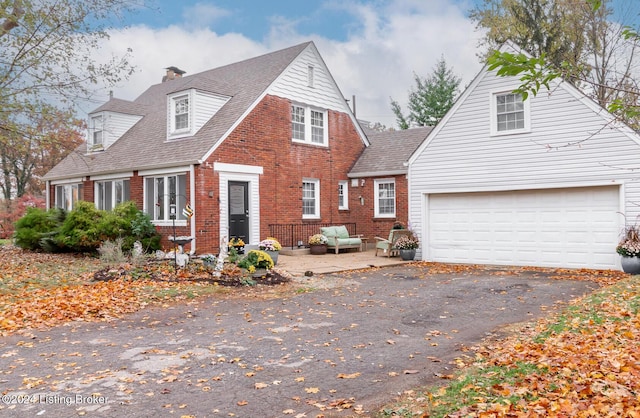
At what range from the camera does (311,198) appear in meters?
21.1

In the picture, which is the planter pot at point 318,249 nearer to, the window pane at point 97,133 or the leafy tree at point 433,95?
the window pane at point 97,133

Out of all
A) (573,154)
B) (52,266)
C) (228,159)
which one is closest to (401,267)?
(573,154)

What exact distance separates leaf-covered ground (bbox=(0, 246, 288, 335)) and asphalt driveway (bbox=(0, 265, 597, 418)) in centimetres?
62

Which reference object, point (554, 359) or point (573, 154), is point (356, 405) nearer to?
point (554, 359)

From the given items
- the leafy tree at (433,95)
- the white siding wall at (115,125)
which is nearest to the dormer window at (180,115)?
the white siding wall at (115,125)

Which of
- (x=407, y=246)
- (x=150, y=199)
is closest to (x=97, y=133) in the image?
(x=150, y=199)

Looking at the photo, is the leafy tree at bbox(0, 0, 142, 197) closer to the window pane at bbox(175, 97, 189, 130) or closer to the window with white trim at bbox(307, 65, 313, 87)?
the window pane at bbox(175, 97, 189, 130)

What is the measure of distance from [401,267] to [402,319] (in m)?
7.44

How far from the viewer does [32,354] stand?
245 inches

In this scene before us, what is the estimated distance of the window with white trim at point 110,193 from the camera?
1978 cm

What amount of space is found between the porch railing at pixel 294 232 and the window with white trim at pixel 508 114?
27.2 ft

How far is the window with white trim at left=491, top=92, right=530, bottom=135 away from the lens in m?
14.8

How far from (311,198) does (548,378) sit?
16.7m

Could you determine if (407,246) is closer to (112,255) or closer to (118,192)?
(112,255)
